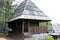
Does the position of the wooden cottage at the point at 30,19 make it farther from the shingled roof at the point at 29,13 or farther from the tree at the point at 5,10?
the tree at the point at 5,10

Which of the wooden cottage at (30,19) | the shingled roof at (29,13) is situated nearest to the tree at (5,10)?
the shingled roof at (29,13)

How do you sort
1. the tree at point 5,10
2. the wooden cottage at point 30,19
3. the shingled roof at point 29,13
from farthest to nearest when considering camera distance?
the tree at point 5,10, the shingled roof at point 29,13, the wooden cottage at point 30,19

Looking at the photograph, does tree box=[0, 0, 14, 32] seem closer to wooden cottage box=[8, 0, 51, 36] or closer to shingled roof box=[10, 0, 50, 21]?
shingled roof box=[10, 0, 50, 21]

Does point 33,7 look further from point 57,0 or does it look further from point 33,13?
point 57,0

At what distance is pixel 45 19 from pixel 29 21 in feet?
7.04

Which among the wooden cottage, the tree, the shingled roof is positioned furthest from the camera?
the tree

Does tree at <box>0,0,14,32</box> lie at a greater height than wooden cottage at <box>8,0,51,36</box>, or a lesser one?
greater

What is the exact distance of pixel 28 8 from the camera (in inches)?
864

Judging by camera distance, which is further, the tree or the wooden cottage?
the tree

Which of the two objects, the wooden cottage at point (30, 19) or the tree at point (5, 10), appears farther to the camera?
the tree at point (5, 10)

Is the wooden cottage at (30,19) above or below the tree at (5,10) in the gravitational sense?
below

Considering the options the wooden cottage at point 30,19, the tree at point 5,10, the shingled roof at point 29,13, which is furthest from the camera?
the tree at point 5,10

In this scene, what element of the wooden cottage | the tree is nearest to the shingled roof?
the wooden cottage

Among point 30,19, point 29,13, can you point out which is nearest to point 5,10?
point 29,13
